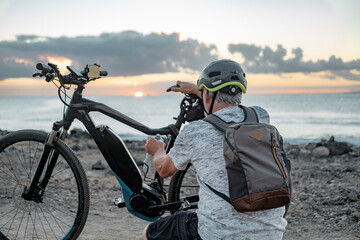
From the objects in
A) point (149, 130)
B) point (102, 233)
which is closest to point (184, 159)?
point (149, 130)

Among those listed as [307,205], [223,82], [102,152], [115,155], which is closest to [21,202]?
[102,152]

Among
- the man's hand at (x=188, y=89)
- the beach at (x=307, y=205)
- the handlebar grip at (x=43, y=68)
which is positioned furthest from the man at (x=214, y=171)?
the beach at (x=307, y=205)

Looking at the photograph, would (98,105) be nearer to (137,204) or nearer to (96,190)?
(137,204)

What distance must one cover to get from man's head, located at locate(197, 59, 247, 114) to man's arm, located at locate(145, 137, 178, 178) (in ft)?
1.58

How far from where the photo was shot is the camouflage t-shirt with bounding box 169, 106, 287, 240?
2.65m

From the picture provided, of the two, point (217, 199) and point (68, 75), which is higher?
point (68, 75)

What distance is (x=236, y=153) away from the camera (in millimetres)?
2555

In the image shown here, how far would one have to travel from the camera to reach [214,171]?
2.70m

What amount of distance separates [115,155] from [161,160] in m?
1.43

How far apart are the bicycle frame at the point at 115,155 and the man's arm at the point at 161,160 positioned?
84cm

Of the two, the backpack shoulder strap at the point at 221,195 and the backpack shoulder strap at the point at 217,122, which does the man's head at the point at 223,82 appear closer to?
the backpack shoulder strap at the point at 217,122

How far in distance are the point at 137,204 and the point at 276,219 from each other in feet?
6.60

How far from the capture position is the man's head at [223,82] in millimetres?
2934

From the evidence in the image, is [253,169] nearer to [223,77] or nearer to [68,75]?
[223,77]
